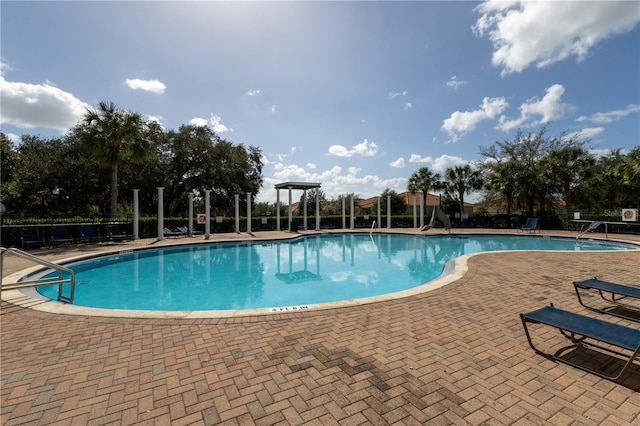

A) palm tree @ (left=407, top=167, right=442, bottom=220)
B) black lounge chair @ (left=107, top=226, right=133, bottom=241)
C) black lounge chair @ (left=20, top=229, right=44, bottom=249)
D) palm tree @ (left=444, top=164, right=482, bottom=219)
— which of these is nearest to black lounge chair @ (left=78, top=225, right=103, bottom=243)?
black lounge chair @ (left=107, top=226, right=133, bottom=241)

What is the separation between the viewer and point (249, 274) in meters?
10.2

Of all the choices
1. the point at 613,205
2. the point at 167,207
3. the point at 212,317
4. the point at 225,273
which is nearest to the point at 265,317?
the point at 212,317

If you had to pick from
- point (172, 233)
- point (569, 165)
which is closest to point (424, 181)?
point (569, 165)

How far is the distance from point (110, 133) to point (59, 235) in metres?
6.94

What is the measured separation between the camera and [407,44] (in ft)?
40.7

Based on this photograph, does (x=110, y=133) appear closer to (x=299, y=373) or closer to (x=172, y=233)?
(x=172, y=233)

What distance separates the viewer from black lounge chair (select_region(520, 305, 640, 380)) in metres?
2.66

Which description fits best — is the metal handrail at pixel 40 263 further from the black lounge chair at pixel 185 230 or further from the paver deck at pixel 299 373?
the black lounge chair at pixel 185 230

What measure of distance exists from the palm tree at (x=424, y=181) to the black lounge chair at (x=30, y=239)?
27.7 m

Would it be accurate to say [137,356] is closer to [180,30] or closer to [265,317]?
[265,317]

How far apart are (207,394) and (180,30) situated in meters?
11.6

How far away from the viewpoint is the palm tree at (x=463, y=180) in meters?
28.4

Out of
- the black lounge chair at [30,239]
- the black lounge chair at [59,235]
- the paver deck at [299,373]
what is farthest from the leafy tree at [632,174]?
the black lounge chair at [30,239]

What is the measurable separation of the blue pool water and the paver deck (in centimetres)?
298
